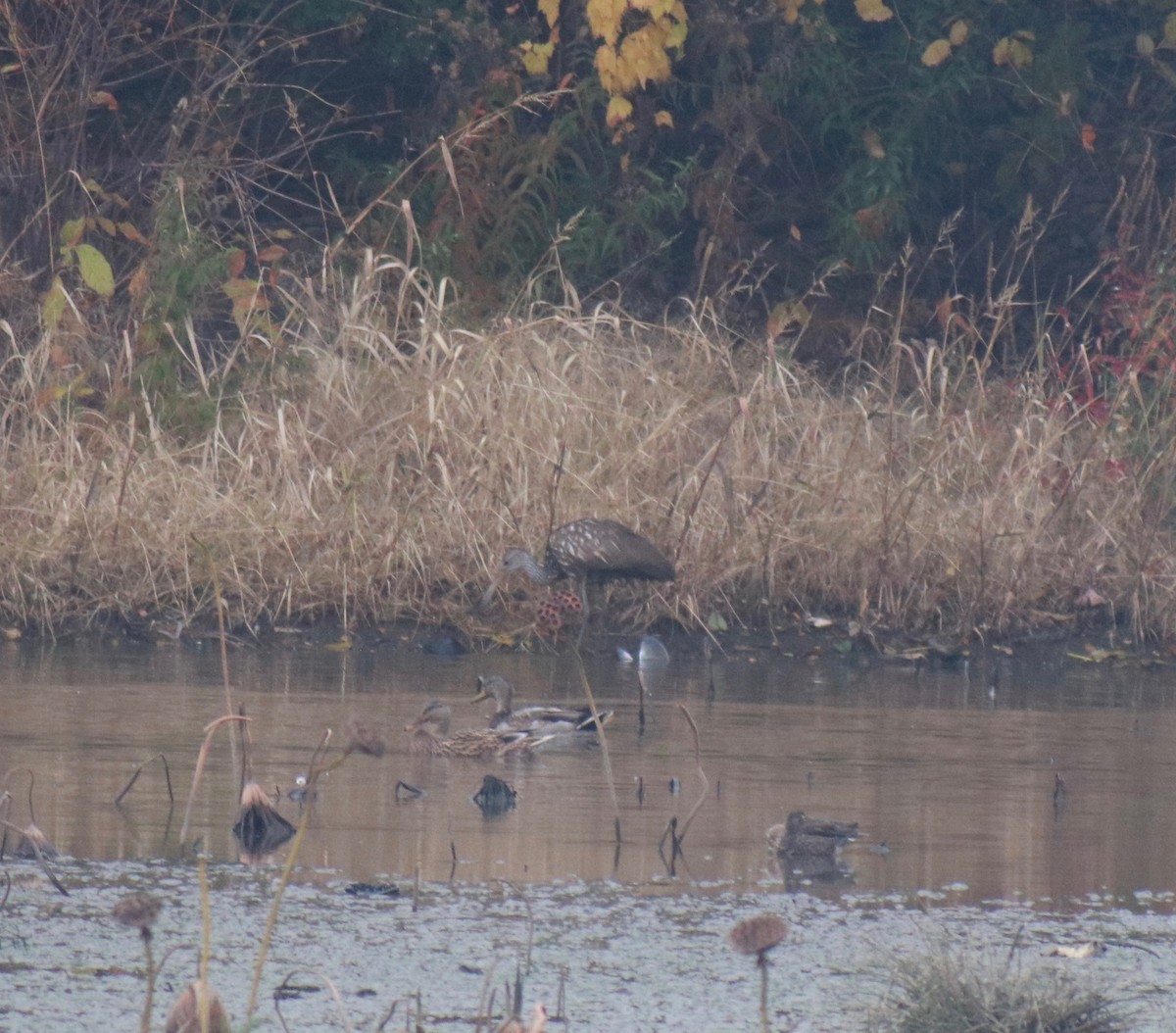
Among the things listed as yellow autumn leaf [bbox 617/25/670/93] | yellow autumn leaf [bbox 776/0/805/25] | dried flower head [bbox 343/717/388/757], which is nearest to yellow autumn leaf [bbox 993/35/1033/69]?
yellow autumn leaf [bbox 776/0/805/25]

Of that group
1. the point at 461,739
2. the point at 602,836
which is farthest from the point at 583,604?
the point at 602,836

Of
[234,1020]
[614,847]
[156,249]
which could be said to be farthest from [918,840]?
[156,249]

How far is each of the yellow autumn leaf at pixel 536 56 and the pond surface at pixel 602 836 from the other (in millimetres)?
5855

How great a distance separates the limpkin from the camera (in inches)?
401

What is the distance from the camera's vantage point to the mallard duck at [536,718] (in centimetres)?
791

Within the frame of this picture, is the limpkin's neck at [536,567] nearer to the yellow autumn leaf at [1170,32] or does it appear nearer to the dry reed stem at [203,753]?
the dry reed stem at [203,753]

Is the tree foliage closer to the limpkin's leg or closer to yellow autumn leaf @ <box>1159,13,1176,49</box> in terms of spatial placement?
yellow autumn leaf @ <box>1159,13,1176,49</box>

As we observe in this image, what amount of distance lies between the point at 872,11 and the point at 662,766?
29.0 feet

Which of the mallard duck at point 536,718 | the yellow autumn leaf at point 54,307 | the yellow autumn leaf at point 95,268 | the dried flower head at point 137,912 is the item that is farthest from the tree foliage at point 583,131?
the dried flower head at point 137,912

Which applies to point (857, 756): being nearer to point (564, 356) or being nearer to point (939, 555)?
point (939, 555)

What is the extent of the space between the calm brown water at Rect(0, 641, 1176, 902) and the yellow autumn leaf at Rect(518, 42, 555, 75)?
5.54 m

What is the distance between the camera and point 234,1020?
4.48 m

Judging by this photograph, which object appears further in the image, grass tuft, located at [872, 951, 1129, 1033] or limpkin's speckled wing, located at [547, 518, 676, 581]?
limpkin's speckled wing, located at [547, 518, 676, 581]

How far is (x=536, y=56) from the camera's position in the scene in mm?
14641
